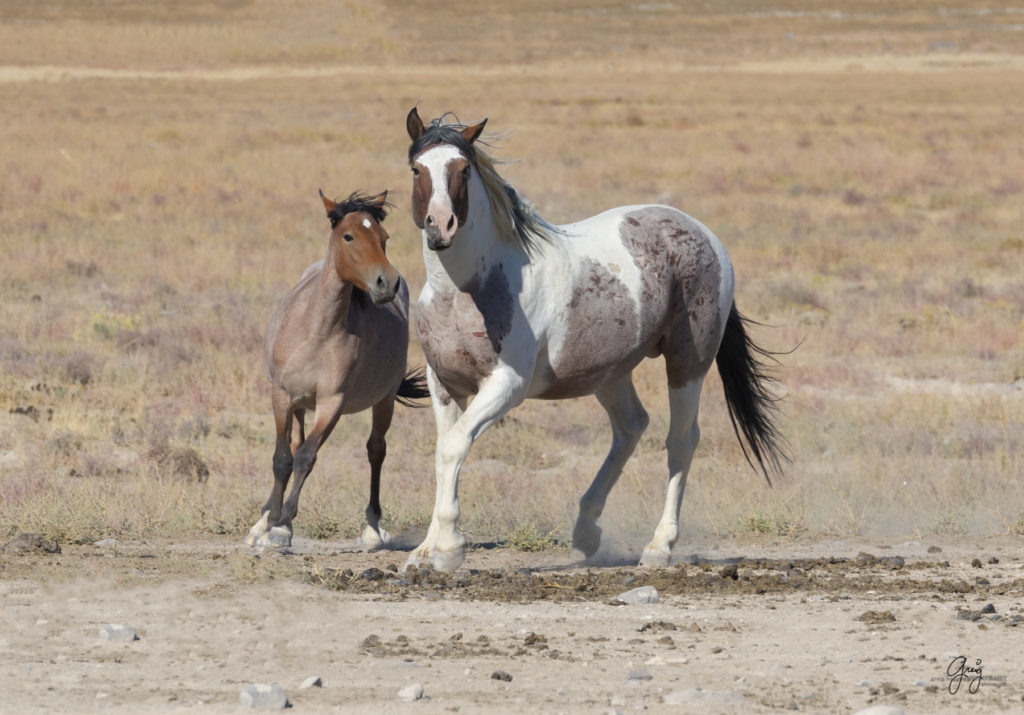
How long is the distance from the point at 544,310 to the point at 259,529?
2.14m

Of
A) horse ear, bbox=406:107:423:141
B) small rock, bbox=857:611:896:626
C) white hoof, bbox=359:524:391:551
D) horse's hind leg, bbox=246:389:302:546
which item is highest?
horse ear, bbox=406:107:423:141

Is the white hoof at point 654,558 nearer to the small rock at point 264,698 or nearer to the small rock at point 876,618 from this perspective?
the small rock at point 876,618

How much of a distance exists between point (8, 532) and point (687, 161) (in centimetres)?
2640

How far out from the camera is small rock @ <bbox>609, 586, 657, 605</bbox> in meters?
6.30

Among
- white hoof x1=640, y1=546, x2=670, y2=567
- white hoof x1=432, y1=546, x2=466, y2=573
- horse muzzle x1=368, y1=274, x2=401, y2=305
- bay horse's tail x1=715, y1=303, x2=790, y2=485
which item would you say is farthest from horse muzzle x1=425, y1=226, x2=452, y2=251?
bay horse's tail x1=715, y1=303, x2=790, y2=485

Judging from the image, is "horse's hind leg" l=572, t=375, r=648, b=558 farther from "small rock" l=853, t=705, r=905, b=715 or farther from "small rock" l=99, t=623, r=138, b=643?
"small rock" l=853, t=705, r=905, b=715

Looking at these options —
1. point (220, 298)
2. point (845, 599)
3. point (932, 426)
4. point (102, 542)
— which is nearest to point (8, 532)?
point (102, 542)

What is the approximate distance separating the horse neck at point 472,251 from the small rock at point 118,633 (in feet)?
7.40

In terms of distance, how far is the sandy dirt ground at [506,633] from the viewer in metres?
4.67

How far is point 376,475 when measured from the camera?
8.66 metres

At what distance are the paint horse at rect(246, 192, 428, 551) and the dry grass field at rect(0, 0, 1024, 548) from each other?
660mm

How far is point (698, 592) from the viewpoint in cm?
658

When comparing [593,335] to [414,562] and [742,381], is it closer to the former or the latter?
[414,562]

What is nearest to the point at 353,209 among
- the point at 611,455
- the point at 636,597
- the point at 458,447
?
the point at 458,447
